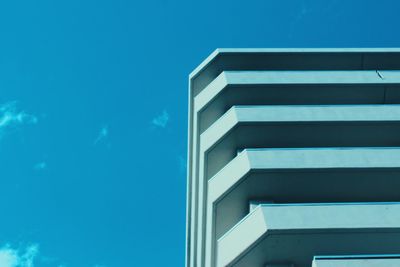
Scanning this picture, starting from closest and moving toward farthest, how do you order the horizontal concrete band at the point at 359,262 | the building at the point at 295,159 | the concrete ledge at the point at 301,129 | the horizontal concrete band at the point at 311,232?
the horizontal concrete band at the point at 359,262 < the horizontal concrete band at the point at 311,232 < the building at the point at 295,159 < the concrete ledge at the point at 301,129

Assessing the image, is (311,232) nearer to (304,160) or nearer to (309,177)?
(309,177)

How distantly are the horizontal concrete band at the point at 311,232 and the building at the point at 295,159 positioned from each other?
0.03m

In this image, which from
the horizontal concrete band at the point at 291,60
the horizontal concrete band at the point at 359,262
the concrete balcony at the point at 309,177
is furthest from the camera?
the horizontal concrete band at the point at 291,60

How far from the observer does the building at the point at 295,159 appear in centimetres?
1416

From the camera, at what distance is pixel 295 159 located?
54.6 ft

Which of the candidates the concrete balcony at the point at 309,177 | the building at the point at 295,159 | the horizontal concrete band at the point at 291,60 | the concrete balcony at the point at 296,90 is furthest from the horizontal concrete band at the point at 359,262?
→ the horizontal concrete band at the point at 291,60

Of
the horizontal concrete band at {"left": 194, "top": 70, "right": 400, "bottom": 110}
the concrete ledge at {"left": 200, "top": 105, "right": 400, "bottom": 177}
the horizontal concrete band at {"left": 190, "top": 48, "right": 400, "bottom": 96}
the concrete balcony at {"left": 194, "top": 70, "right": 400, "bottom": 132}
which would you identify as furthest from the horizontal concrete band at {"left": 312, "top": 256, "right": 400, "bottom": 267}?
the horizontal concrete band at {"left": 190, "top": 48, "right": 400, "bottom": 96}

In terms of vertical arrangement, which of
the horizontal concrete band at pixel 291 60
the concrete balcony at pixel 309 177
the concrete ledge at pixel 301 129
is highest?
the horizontal concrete band at pixel 291 60

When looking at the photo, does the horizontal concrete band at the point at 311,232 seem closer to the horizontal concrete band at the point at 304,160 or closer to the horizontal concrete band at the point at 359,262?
the horizontal concrete band at the point at 359,262

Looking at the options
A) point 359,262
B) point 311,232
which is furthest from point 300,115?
point 359,262

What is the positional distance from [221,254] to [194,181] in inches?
274

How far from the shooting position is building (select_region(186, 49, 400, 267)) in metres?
14.2

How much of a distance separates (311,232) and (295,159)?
328 centimetres

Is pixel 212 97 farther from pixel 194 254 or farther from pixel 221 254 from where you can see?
pixel 221 254
